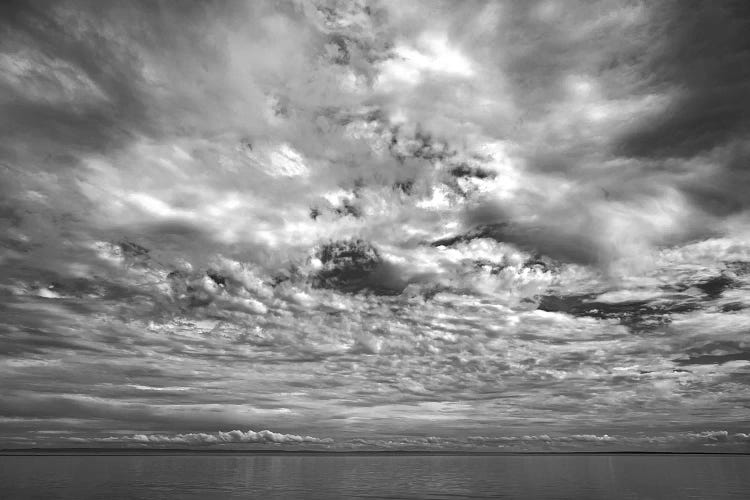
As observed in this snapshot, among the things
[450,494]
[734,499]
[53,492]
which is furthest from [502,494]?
[53,492]

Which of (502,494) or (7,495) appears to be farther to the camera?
(502,494)

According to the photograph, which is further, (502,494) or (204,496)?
(502,494)

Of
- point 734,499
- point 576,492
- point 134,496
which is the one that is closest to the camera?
point 134,496

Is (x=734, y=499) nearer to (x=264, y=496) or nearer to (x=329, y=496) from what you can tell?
(x=329, y=496)

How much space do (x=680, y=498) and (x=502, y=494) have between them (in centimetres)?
3100

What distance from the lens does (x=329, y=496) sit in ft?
267

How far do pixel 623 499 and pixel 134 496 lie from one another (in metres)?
80.5

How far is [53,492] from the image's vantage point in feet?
281

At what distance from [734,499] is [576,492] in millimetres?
25296

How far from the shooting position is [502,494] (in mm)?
85000

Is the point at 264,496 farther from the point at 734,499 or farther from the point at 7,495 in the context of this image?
the point at 734,499

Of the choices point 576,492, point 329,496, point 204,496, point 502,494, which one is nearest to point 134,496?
point 204,496

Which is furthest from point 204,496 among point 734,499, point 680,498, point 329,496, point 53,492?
point 734,499

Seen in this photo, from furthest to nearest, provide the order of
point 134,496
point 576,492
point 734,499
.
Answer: point 576,492 < point 734,499 < point 134,496
